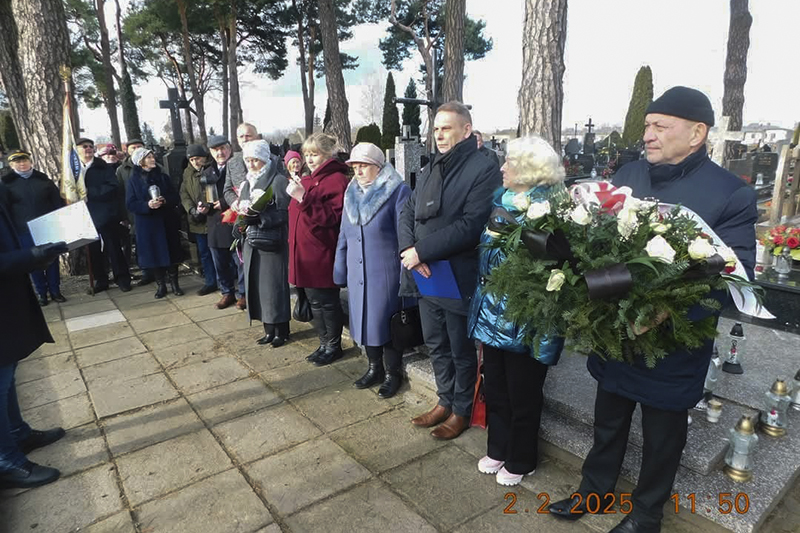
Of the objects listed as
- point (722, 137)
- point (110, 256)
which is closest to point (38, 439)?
point (110, 256)

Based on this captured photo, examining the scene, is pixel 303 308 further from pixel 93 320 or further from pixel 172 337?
pixel 93 320

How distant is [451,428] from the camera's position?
2.92 m

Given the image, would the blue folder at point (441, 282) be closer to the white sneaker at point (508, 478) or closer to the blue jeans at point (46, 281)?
the white sneaker at point (508, 478)

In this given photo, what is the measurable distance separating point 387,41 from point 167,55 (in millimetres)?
11475

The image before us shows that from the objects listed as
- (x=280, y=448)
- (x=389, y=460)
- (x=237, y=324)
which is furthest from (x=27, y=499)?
(x=237, y=324)

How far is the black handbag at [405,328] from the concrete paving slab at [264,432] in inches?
30.2

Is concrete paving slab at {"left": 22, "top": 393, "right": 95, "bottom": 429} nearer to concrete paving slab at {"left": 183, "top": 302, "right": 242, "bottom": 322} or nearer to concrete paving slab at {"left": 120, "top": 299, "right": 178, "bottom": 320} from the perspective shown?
concrete paving slab at {"left": 183, "top": 302, "right": 242, "bottom": 322}

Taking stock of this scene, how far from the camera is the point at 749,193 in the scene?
5.88 ft

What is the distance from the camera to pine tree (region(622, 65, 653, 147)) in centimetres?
2514

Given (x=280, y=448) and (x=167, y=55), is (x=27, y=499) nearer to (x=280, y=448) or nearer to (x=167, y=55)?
(x=280, y=448)

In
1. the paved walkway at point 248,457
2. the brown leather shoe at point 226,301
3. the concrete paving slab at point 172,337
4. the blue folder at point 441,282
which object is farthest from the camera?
the brown leather shoe at point 226,301

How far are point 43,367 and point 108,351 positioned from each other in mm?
489

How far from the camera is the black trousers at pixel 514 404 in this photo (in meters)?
2.36

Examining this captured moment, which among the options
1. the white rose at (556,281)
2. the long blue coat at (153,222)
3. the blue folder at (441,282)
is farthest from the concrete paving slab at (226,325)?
the white rose at (556,281)
